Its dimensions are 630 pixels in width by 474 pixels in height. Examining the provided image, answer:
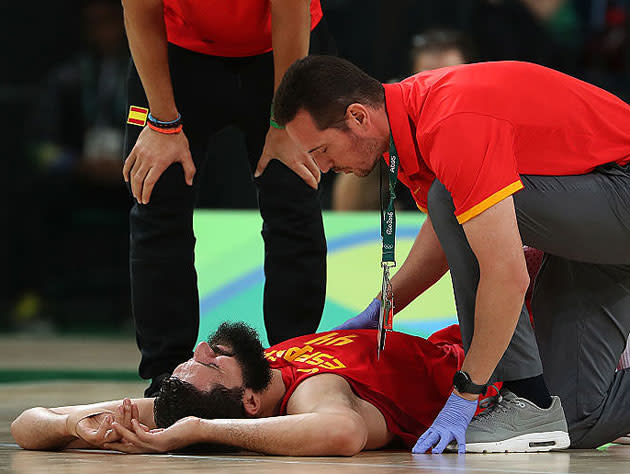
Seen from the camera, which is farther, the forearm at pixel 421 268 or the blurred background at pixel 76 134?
the blurred background at pixel 76 134

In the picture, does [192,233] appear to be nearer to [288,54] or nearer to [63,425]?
[288,54]

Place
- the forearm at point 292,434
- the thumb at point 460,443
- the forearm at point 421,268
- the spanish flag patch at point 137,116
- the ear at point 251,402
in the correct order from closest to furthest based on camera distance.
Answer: the forearm at point 292,434 → the thumb at point 460,443 → the ear at point 251,402 → the forearm at point 421,268 → the spanish flag patch at point 137,116

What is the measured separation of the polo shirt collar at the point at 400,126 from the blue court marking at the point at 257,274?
1.91 m

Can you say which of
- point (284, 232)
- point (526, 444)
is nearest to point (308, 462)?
point (526, 444)

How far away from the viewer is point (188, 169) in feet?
9.75

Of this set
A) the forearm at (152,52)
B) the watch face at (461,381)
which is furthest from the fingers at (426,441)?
the forearm at (152,52)

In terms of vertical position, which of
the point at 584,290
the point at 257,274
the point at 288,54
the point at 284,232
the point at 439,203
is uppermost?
the point at 288,54

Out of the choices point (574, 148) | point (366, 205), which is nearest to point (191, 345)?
point (574, 148)

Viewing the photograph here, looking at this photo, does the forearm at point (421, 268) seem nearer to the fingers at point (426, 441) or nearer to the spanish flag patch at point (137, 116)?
the fingers at point (426, 441)

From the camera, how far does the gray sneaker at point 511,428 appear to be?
7.97ft

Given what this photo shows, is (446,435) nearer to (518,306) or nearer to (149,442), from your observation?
(518,306)

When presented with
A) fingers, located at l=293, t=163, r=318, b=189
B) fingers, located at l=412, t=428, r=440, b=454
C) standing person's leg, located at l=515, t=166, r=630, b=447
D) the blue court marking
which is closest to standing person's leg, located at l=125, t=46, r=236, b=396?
fingers, located at l=293, t=163, r=318, b=189

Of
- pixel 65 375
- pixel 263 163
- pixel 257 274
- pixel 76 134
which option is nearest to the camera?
pixel 263 163

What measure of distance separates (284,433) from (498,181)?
0.66 metres
